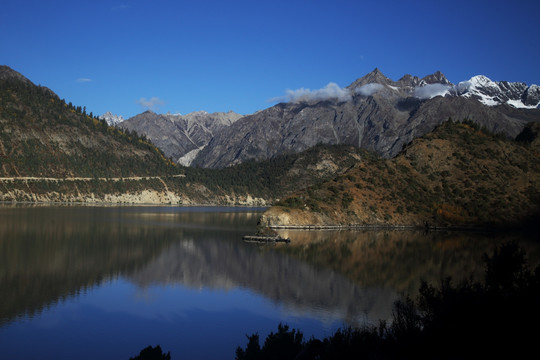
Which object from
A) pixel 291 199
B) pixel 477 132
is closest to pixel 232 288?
pixel 291 199

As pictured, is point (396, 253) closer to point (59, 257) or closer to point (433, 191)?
point (59, 257)

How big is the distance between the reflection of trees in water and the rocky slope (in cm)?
987

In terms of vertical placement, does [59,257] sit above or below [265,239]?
below

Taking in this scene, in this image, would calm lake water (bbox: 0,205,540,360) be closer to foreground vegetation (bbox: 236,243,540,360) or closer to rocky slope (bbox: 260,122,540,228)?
foreground vegetation (bbox: 236,243,540,360)

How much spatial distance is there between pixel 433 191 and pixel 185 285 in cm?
7836

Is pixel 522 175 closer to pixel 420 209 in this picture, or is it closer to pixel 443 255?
pixel 420 209

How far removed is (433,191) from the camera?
355ft

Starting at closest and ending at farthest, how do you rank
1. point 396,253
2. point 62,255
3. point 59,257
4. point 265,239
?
point 59,257 → point 62,255 → point 396,253 → point 265,239

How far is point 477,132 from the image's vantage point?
420 feet

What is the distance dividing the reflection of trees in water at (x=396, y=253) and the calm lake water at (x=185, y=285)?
0.14 m

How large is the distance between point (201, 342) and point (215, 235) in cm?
5016

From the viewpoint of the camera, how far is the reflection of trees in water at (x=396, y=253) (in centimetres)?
4631

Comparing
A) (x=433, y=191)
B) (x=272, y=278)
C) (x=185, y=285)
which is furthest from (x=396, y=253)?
(x=433, y=191)

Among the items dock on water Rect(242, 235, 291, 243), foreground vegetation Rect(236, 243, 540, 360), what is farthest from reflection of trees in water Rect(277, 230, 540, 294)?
foreground vegetation Rect(236, 243, 540, 360)
